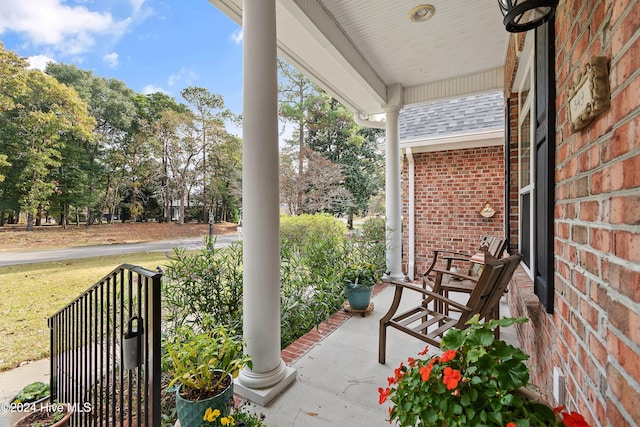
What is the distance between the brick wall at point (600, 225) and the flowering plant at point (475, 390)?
0.17 m

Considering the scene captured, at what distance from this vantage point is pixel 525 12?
1160 millimetres

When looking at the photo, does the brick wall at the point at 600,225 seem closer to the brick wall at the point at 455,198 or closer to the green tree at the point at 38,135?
the green tree at the point at 38,135

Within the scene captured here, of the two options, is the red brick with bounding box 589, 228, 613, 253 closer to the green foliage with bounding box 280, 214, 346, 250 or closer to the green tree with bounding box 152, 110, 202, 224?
the green tree with bounding box 152, 110, 202, 224

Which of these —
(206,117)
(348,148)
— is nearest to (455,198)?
(206,117)

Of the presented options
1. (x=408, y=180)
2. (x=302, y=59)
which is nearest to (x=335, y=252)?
(x=302, y=59)

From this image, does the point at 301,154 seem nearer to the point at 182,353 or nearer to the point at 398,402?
the point at 182,353

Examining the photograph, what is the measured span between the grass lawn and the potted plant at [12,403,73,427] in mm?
718

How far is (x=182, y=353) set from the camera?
1.70 metres

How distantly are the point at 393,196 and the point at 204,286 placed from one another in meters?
3.34

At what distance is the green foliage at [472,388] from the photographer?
730 millimetres

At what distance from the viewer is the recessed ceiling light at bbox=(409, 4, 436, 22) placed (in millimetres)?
2812

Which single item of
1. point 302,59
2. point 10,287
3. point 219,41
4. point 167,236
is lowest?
point 10,287

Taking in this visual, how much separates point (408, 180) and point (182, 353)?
5248 millimetres

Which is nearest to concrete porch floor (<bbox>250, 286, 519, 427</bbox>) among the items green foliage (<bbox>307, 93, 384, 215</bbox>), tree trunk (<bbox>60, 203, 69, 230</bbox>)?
tree trunk (<bbox>60, 203, 69, 230</bbox>)
